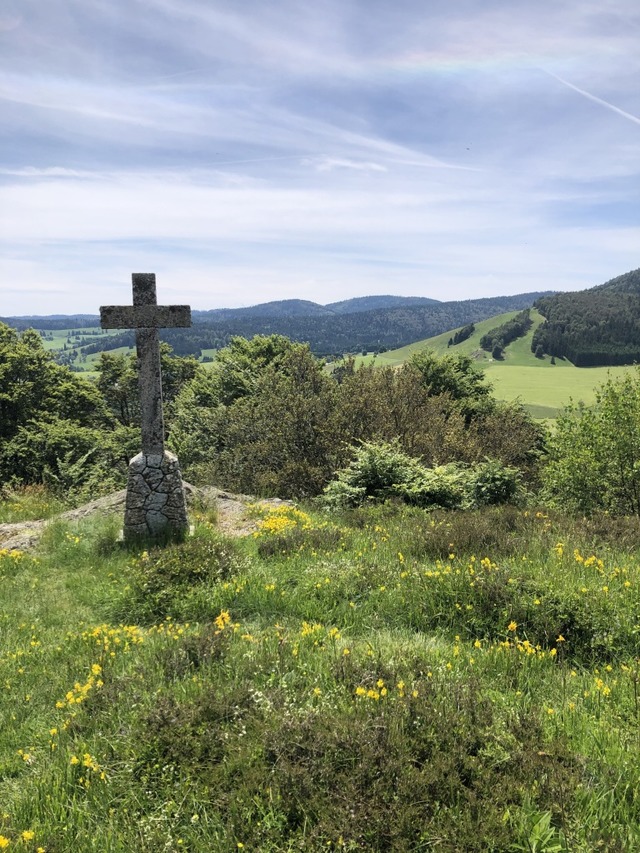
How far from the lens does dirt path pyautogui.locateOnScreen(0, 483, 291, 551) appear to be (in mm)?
10383

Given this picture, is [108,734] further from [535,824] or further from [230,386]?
[230,386]

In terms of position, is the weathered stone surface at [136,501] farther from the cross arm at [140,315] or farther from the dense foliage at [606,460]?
the dense foliage at [606,460]

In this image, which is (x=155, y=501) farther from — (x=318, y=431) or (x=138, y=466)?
(x=318, y=431)

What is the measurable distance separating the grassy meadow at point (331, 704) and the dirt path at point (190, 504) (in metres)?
2.56

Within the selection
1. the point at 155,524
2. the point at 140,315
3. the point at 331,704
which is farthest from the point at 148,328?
the point at 331,704

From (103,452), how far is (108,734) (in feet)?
96.2

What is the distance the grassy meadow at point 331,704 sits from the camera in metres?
3.12

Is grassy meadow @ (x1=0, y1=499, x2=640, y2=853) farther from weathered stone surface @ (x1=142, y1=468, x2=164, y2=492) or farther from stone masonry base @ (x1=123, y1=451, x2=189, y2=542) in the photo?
weathered stone surface @ (x1=142, y1=468, x2=164, y2=492)

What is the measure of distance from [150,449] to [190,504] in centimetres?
300

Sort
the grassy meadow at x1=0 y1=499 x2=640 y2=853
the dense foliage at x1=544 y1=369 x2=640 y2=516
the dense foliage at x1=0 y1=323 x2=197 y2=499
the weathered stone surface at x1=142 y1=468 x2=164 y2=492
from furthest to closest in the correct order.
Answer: the dense foliage at x1=0 y1=323 x2=197 y2=499 < the dense foliage at x1=544 y1=369 x2=640 y2=516 < the weathered stone surface at x1=142 y1=468 x2=164 y2=492 < the grassy meadow at x1=0 y1=499 x2=640 y2=853

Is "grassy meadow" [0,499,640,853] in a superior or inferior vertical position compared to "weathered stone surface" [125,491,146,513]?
inferior

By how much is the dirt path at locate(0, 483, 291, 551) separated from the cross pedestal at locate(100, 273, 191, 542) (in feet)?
4.30

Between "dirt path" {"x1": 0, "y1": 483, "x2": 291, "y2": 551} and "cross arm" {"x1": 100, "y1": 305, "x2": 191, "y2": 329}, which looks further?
"dirt path" {"x1": 0, "y1": 483, "x2": 291, "y2": 551}

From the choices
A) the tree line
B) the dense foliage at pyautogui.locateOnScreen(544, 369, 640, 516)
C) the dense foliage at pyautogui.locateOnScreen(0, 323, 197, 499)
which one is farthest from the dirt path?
the dense foliage at pyautogui.locateOnScreen(544, 369, 640, 516)
